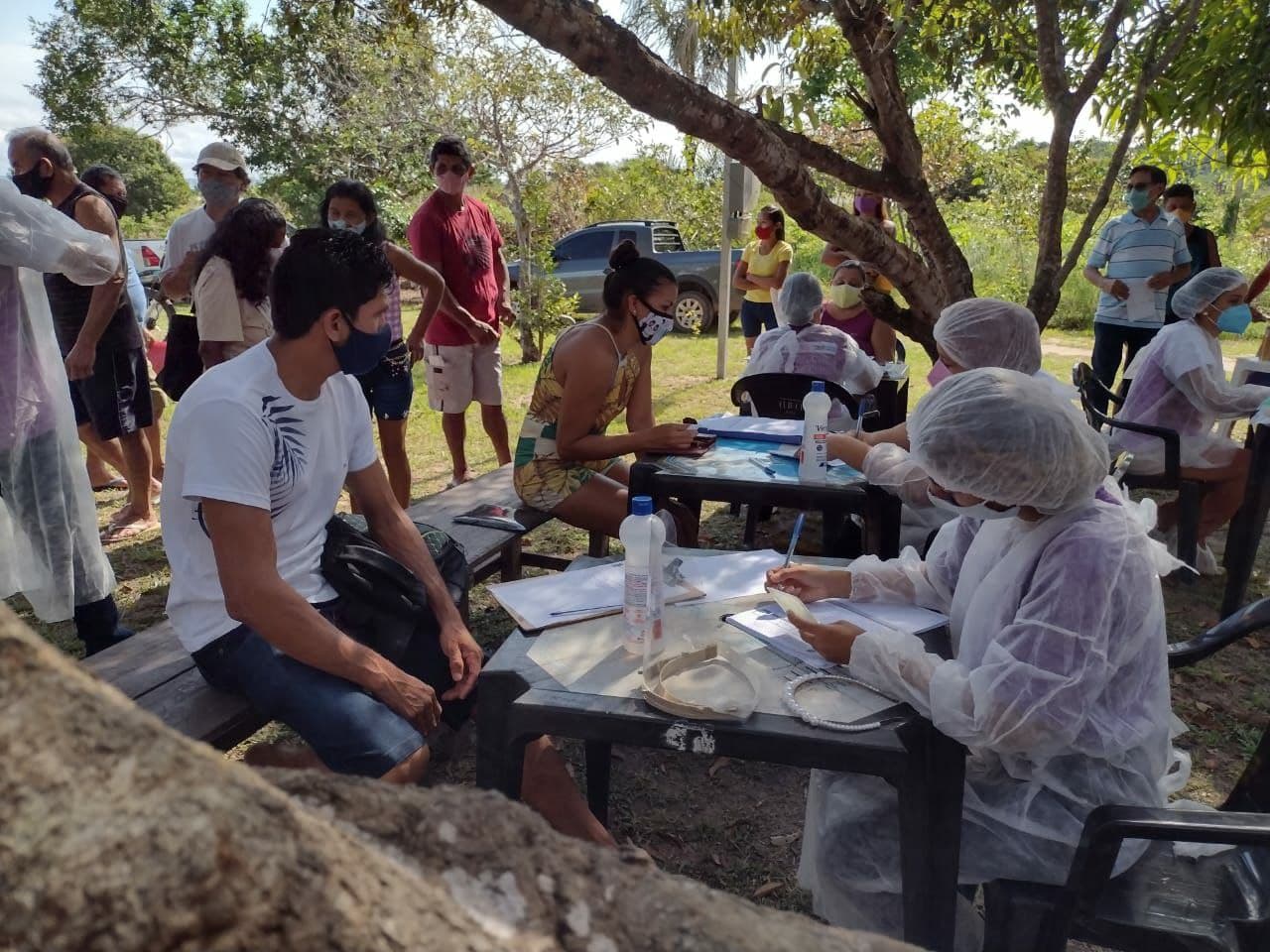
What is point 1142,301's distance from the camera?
21.0 feet

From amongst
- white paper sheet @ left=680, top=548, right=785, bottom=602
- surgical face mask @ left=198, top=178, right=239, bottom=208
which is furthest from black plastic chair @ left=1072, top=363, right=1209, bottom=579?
surgical face mask @ left=198, top=178, right=239, bottom=208

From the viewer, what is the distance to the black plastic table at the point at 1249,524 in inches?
150

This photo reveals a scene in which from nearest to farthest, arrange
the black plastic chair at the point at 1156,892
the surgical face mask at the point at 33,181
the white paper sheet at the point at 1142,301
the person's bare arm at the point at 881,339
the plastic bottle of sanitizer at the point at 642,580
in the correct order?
1. the black plastic chair at the point at 1156,892
2. the plastic bottle of sanitizer at the point at 642,580
3. the surgical face mask at the point at 33,181
4. the person's bare arm at the point at 881,339
5. the white paper sheet at the point at 1142,301

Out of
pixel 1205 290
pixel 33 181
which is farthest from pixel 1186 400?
pixel 33 181

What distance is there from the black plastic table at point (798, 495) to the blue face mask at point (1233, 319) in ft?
8.38

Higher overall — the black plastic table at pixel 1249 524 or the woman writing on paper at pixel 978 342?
the woman writing on paper at pixel 978 342

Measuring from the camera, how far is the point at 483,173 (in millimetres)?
14570

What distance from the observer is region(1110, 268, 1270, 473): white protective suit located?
4.08 m

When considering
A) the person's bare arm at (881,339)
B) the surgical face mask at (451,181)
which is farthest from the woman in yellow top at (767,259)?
the surgical face mask at (451,181)

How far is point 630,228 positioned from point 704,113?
37.0ft

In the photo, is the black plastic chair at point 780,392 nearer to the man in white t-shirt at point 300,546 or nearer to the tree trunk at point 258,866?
the man in white t-shirt at point 300,546

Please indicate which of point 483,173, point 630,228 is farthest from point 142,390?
point 483,173

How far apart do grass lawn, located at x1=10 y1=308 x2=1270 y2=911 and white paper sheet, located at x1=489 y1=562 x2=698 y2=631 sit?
0.92 metres

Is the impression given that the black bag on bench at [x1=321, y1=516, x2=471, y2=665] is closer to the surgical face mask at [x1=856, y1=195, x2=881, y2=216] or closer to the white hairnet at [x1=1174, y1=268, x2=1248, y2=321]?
the white hairnet at [x1=1174, y1=268, x2=1248, y2=321]
